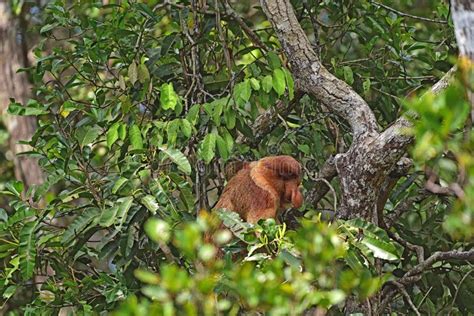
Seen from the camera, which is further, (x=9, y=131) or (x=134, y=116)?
(x=9, y=131)

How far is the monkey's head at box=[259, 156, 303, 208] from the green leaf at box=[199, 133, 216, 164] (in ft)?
1.70

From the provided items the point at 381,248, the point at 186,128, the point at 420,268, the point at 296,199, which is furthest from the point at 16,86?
the point at 381,248

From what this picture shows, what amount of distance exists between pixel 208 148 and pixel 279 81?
0.39 metres

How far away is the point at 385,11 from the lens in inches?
189

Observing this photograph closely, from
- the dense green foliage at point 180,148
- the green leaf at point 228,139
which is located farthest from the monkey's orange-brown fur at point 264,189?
the green leaf at point 228,139

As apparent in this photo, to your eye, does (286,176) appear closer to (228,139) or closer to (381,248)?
(228,139)

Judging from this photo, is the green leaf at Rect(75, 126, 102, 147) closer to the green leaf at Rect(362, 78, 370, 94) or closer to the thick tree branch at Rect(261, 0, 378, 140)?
the thick tree branch at Rect(261, 0, 378, 140)

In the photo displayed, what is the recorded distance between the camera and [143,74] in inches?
159

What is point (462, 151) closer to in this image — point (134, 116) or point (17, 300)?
point (134, 116)

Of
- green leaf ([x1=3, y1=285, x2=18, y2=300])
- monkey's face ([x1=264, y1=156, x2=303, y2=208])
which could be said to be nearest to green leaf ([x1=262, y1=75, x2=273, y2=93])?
monkey's face ([x1=264, y1=156, x2=303, y2=208])

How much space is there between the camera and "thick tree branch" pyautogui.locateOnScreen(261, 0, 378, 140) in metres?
3.83

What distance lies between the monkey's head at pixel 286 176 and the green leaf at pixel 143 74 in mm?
648

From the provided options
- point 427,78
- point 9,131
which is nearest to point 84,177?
point 427,78

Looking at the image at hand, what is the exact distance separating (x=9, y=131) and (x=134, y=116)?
336 cm
